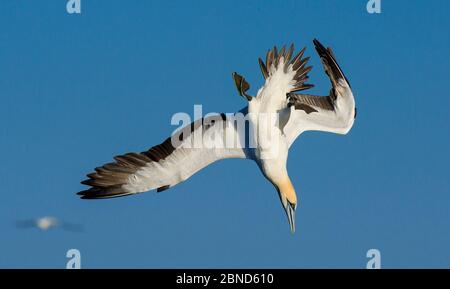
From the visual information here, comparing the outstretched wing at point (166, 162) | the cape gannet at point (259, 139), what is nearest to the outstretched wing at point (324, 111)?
the cape gannet at point (259, 139)

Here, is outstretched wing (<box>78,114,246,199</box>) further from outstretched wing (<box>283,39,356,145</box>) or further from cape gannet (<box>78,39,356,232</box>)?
outstretched wing (<box>283,39,356,145</box>)

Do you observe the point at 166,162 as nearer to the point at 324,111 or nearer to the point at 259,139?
the point at 259,139

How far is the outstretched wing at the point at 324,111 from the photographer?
60.1 ft

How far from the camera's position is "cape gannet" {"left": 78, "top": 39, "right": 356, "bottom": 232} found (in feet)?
58.0

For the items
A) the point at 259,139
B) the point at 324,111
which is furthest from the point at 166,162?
the point at 324,111

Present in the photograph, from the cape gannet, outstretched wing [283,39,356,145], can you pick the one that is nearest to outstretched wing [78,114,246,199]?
the cape gannet

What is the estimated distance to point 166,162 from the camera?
1892cm

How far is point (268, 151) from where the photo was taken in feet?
59.6

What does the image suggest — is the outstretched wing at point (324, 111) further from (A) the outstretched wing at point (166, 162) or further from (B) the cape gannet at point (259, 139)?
(A) the outstretched wing at point (166, 162)

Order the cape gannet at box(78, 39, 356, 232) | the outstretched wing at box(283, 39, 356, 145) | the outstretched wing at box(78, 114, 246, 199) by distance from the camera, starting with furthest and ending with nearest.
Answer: the outstretched wing at box(78, 114, 246, 199) < the outstretched wing at box(283, 39, 356, 145) < the cape gannet at box(78, 39, 356, 232)

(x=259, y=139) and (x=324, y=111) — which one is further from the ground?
(x=324, y=111)

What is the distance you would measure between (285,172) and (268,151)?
0.95m

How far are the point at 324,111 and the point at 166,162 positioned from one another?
3.77 meters
